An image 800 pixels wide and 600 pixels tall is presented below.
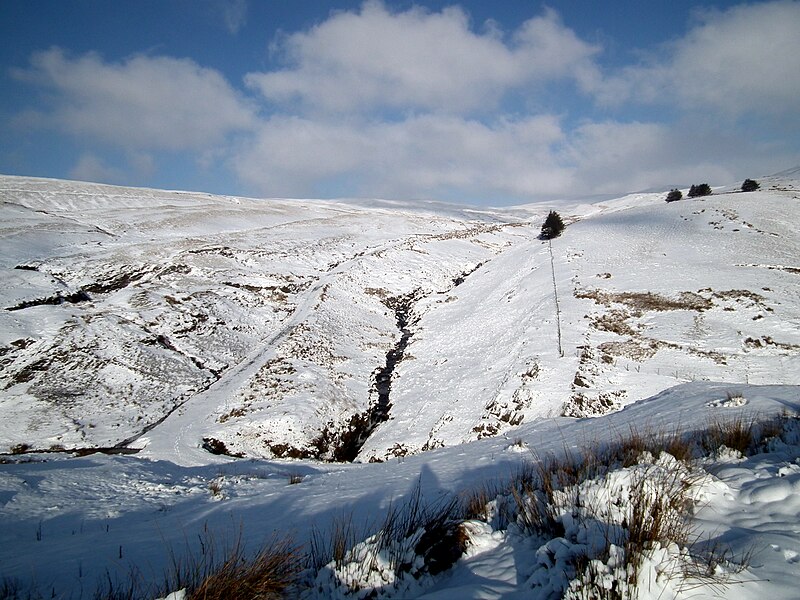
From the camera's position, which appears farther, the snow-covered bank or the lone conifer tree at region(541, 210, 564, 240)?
the lone conifer tree at region(541, 210, 564, 240)

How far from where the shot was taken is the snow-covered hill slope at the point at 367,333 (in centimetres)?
1565

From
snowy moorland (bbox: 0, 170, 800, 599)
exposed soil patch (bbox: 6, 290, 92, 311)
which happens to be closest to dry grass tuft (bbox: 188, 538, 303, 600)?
snowy moorland (bbox: 0, 170, 800, 599)

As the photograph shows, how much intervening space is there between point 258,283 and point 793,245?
4106 centimetres

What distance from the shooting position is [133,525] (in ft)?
19.9

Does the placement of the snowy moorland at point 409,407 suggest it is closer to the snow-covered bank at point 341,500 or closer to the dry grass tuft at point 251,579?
the snow-covered bank at point 341,500

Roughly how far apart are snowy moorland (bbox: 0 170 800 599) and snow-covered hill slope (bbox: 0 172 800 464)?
14 cm

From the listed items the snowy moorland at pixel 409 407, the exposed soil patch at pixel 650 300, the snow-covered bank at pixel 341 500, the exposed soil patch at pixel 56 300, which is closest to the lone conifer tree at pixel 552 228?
the snowy moorland at pixel 409 407

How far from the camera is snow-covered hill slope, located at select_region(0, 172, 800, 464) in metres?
15.6

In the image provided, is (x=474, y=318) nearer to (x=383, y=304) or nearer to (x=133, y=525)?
(x=383, y=304)

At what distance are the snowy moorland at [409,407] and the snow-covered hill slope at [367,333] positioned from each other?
0.14 metres

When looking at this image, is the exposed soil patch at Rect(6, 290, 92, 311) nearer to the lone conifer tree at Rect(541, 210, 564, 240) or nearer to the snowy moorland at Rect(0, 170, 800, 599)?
the snowy moorland at Rect(0, 170, 800, 599)

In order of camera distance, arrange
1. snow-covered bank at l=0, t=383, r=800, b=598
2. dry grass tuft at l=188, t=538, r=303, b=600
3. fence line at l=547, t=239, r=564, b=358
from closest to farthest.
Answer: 1. dry grass tuft at l=188, t=538, r=303, b=600
2. snow-covered bank at l=0, t=383, r=800, b=598
3. fence line at l=547, t=239, r=564, b=358

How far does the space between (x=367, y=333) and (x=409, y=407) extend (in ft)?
30.1

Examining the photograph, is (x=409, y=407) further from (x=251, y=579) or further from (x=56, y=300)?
(x=56, y=300)
